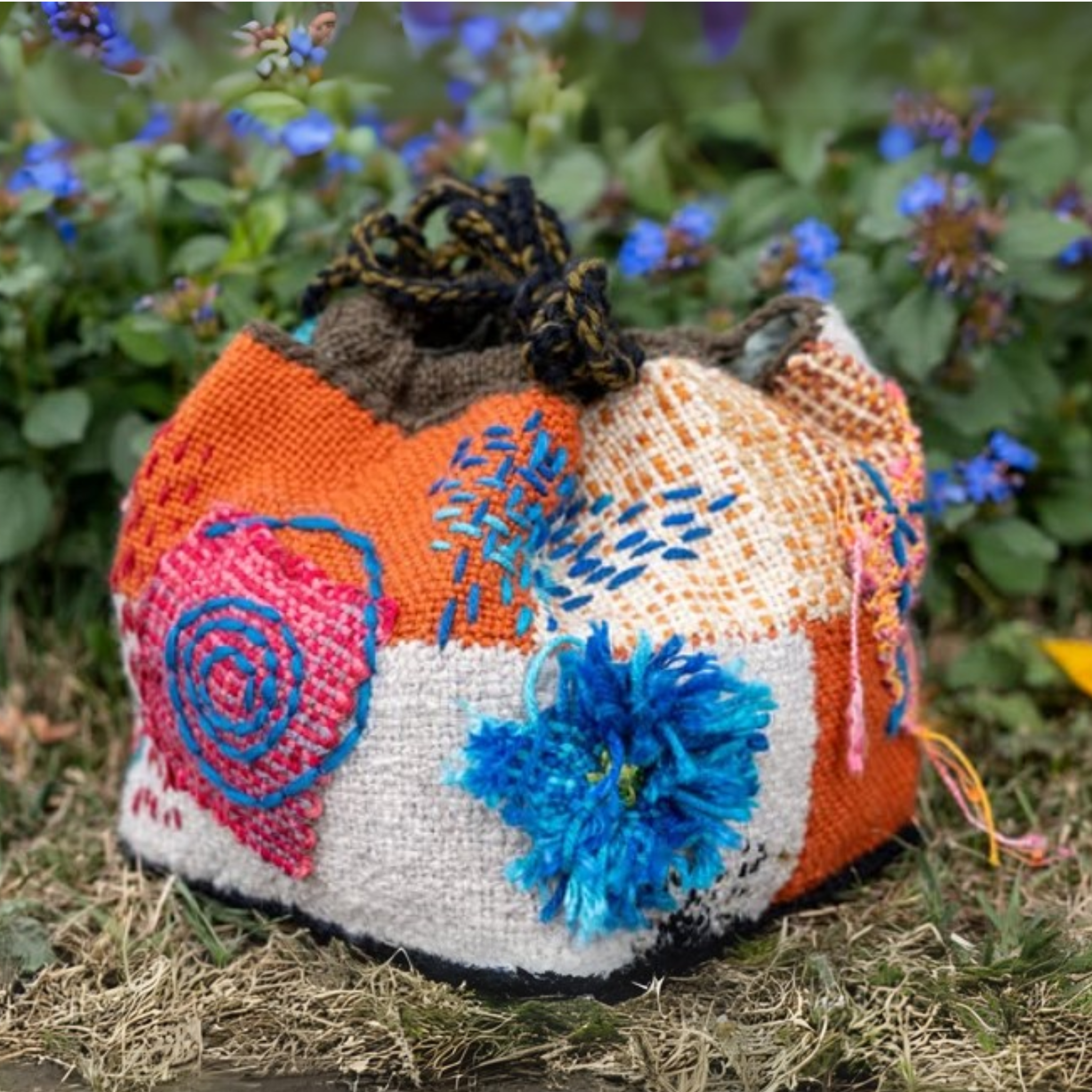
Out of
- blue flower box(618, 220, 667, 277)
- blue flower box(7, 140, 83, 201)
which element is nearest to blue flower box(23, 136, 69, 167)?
blue flower box(7, 140, 83, 201)

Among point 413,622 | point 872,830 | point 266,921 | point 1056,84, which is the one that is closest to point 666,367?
point 413,622

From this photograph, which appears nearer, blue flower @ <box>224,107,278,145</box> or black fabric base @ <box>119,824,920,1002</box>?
black fabric base @ <box>119,824,920,1002</box>

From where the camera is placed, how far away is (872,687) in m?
1.48

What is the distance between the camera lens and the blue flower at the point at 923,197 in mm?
1885

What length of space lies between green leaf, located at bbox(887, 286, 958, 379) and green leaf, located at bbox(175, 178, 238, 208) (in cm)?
79

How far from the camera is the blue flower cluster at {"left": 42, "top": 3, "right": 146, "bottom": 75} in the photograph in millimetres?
1454

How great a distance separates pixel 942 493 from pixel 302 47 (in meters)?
0.94

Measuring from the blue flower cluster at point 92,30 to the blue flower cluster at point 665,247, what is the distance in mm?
615

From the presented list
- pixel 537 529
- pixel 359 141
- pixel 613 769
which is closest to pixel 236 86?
pixel 359 141

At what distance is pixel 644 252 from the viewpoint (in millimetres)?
1915

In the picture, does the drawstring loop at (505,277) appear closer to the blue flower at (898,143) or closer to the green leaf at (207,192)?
the green leaf at (207,192)

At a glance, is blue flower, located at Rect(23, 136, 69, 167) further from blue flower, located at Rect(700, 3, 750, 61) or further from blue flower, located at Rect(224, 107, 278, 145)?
blue flower, located at Rect(700, 3, 750, 61)

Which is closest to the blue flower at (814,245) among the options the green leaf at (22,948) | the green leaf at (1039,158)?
the green leaf at (1039,158)

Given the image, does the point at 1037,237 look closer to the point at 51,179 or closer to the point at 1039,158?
the point at 1039,158
